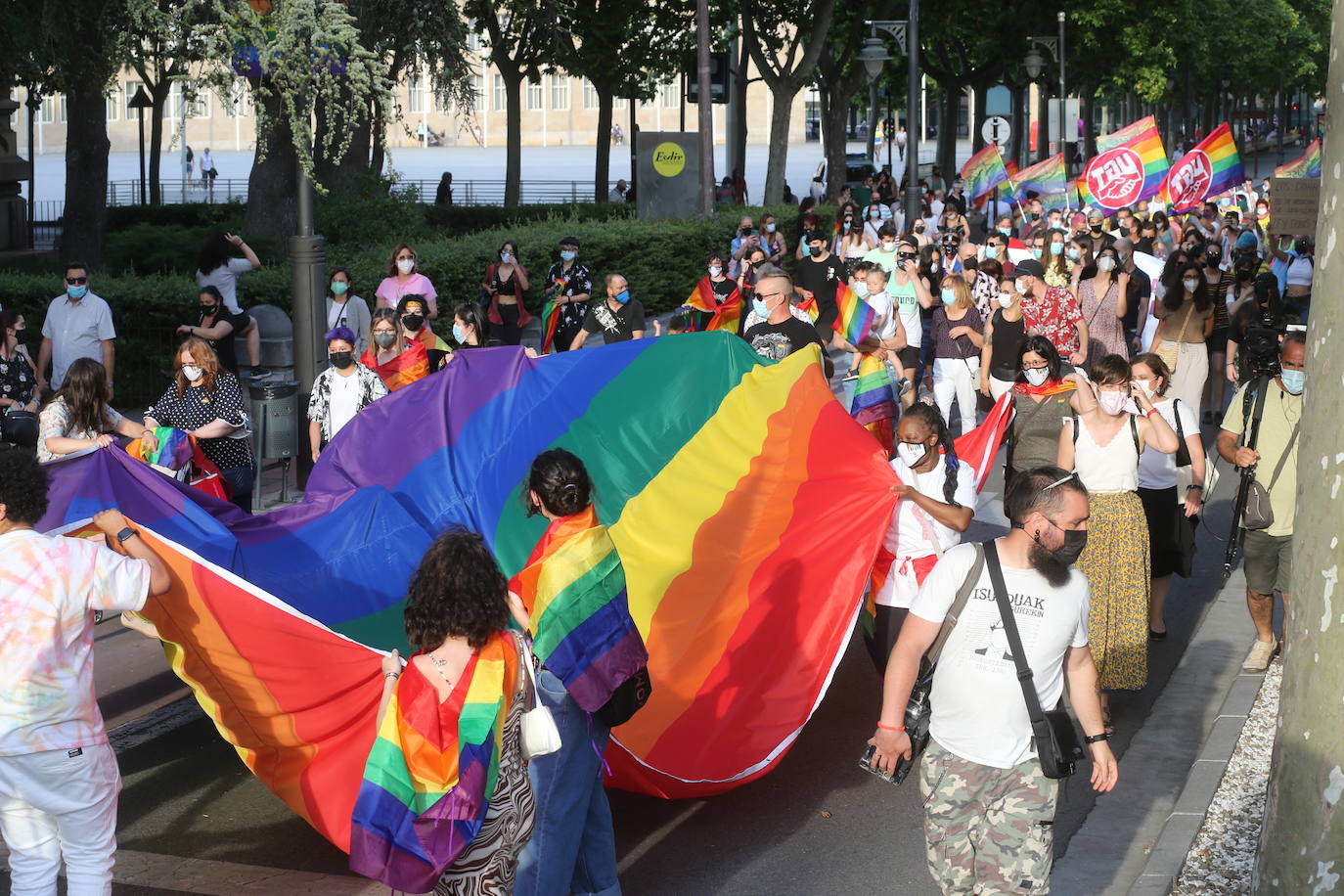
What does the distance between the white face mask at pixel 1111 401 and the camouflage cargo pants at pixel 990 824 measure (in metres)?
3.57

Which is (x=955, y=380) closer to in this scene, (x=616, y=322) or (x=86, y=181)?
(x=616, y=322)

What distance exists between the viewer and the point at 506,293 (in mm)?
17438

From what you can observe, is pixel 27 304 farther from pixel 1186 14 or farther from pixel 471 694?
pixel 1186 14

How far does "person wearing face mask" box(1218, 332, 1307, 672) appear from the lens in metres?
8.46

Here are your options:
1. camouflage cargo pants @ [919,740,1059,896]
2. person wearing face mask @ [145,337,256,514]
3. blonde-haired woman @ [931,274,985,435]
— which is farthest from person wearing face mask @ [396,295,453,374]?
camouflage cargo pants @ [919,740,1059,896]

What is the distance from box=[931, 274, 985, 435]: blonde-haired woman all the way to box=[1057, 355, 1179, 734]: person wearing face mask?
6139 mm

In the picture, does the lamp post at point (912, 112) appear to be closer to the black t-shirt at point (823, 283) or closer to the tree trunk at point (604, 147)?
the tree trunk at point (604, 147)

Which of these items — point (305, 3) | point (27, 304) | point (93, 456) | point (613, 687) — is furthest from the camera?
point (27, 304)

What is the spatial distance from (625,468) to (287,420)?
17.5 ft

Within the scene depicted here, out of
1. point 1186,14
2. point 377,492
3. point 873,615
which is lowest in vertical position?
point 873,615

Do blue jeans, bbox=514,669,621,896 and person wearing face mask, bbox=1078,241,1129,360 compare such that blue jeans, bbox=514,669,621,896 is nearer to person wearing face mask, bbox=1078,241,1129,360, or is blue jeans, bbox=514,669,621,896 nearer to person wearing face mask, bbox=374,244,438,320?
person wearing face mask, bbox=374,244,438,320

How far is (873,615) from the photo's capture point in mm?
7867

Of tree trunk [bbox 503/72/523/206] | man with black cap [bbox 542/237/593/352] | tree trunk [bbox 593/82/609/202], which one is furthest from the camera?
tree trunk [bbox 593/82/609/202]

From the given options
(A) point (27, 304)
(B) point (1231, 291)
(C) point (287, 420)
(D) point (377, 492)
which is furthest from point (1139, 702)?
(A) point (27, 304)
